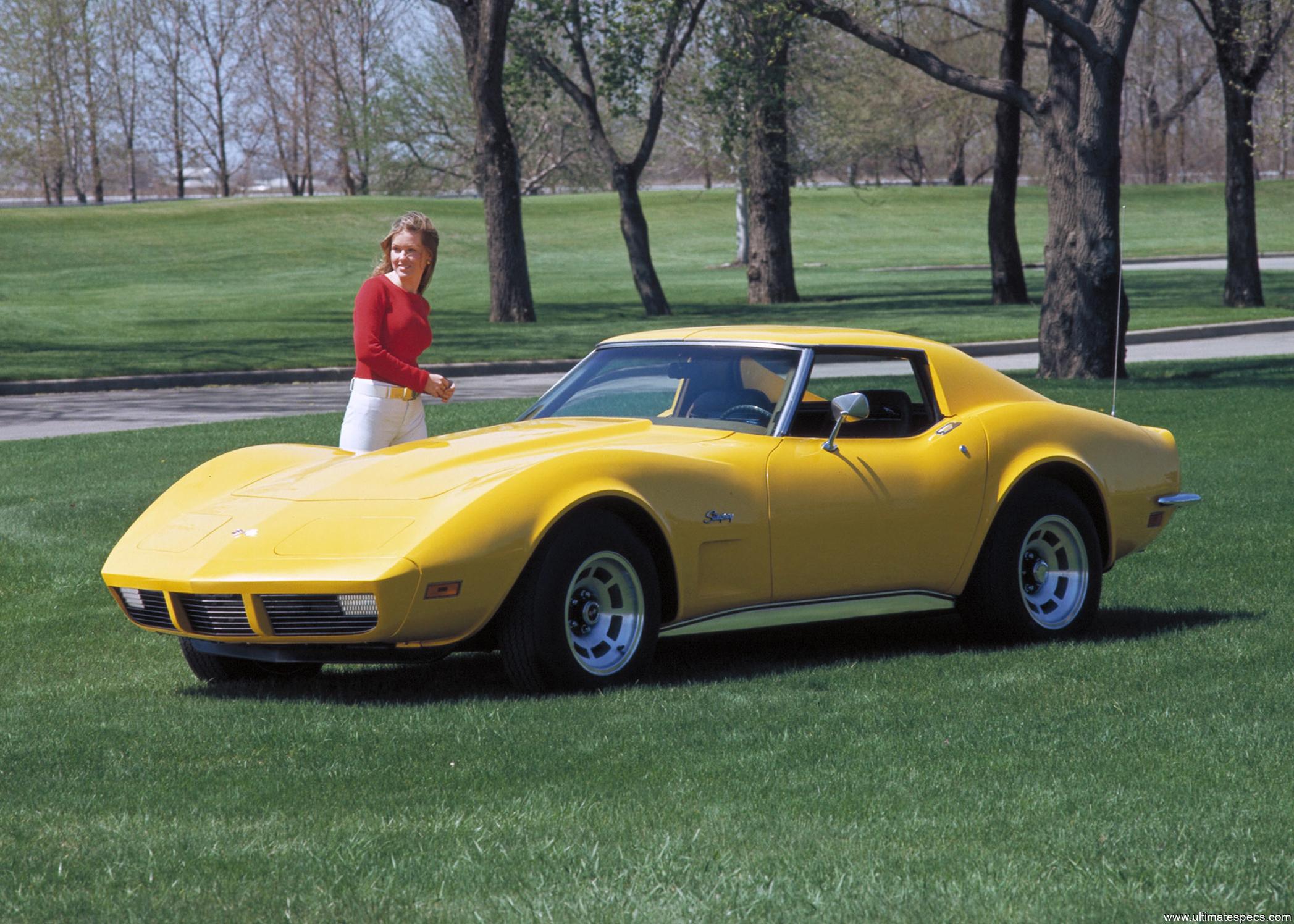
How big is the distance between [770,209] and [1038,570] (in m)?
28.6

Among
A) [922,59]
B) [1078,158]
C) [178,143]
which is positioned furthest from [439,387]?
[178,143]

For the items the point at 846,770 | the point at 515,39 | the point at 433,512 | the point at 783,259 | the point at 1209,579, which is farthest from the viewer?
the point at 783,259

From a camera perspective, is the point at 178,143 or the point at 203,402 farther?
the point at 178,143

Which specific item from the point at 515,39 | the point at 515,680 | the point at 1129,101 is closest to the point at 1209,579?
the point at 515,680

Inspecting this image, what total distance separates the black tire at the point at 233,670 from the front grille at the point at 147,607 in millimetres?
308

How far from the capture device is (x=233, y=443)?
47.3ft

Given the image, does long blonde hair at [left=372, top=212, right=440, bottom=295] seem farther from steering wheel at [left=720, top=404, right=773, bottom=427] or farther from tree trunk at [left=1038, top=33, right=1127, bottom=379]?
tree trunk at [left=1038, top=33, right=1127, bottom=379]

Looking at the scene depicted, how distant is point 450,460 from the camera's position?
6227 millimetres

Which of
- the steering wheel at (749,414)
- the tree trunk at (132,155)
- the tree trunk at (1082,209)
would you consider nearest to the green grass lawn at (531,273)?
the tree trunk at (1082,209)

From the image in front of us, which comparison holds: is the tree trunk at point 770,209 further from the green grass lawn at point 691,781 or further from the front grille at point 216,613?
the front grille at point 216,613

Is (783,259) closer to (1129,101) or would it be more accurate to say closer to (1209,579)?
(1209,579)

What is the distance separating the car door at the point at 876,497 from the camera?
21.6 ft

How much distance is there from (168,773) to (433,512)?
51.0 inches

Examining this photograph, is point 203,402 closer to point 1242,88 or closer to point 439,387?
point 439,387
